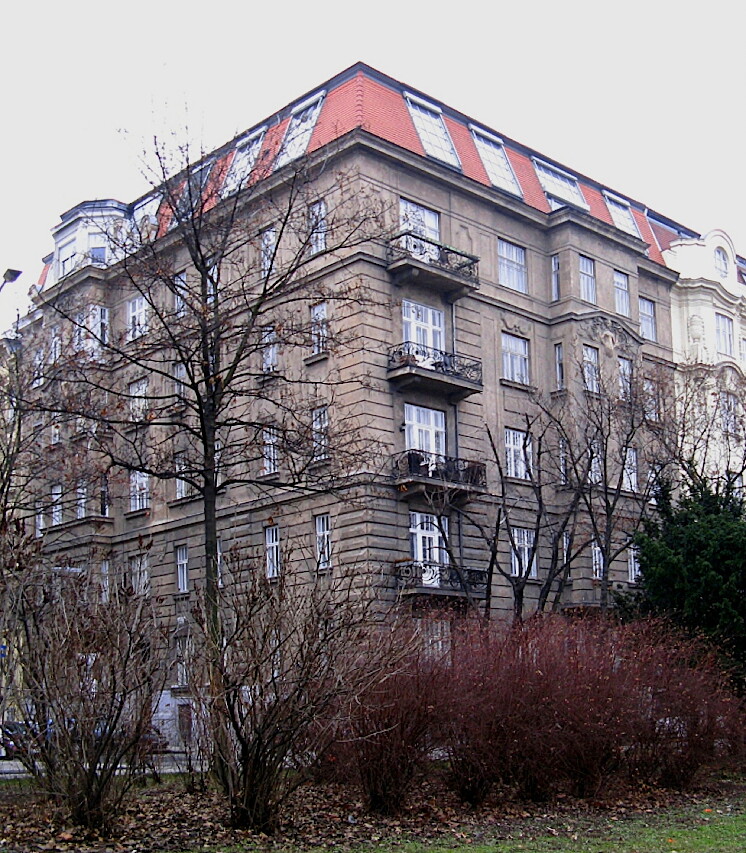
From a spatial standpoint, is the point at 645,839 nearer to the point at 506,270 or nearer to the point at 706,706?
the point at 706,706

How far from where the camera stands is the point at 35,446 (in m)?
28.4

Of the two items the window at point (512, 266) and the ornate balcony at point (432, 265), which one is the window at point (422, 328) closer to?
the ornate balcony at point (432, 265)

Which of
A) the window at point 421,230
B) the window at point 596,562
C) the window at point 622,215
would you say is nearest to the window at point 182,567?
the window at point 421,230

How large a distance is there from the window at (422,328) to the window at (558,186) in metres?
9.28

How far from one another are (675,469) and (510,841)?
27.7 metres

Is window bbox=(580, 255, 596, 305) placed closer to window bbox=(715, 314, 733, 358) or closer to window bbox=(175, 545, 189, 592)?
window bbox=(715, 314, 733, 358)

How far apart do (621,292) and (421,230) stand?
10497 millimetres

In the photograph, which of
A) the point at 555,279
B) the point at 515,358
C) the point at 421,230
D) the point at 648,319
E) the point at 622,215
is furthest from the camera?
the point at 622,215

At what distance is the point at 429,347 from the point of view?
35562 mm

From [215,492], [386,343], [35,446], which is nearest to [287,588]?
[215,492]

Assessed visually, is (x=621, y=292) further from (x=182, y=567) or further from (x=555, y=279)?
(x=182, y=567)

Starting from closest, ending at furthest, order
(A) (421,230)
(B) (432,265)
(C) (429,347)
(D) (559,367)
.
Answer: (B) (432,265)
(C) (429,347)
(A) (421,230)
(D) (559,367)

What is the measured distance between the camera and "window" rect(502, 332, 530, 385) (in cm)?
3906

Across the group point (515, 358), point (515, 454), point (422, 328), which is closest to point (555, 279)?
point (515, 358)
